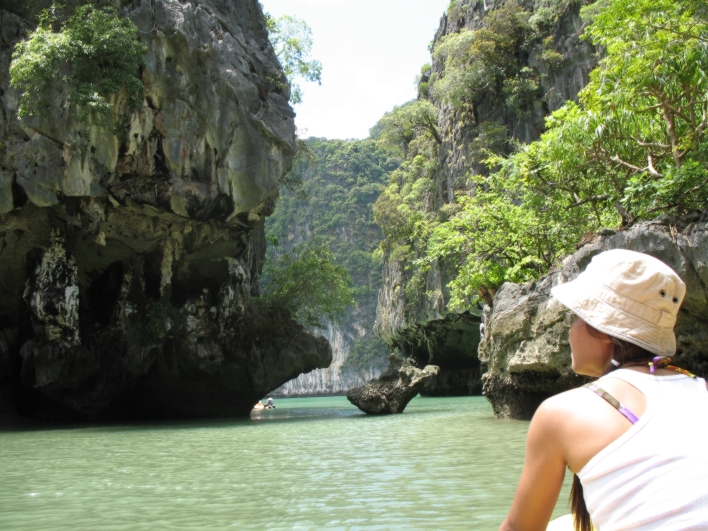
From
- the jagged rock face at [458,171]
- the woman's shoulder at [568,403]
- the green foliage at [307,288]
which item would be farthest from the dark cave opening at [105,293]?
the woman's shoulder at [568,403]

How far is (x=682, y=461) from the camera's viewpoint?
131 cm

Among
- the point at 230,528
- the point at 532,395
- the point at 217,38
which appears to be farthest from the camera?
the point at 217,38

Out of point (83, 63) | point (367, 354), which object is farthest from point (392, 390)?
point (367, 354)

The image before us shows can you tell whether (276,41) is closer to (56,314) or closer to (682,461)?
(56,314)

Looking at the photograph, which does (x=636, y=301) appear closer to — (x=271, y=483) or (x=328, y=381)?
(x=271, y=483)

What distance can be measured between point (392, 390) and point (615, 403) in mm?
14874

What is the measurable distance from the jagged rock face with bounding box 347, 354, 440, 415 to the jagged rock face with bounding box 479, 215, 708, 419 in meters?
2.75

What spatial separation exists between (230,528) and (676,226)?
6500 millimetres

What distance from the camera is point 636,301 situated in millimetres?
1489

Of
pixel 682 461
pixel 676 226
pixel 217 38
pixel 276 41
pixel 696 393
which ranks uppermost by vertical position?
pixel 276 41

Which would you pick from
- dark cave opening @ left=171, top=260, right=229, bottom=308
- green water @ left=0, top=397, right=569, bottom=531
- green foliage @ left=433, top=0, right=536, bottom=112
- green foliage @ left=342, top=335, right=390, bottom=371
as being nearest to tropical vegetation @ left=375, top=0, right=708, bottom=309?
green foliage @ left=433, top=0, right=536, bottom=112

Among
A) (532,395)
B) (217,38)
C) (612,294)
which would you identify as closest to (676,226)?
(532,395)

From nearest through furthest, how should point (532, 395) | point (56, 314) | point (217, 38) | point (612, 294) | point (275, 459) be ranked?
point (612, 294) < point (275, 459) < point (532, 395) < point (56, 314) < point (217, 38)

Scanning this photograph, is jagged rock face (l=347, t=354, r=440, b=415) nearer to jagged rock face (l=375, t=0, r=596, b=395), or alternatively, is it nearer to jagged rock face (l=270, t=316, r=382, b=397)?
jagged rock face (l=375, t=0, r=596, b=395)
